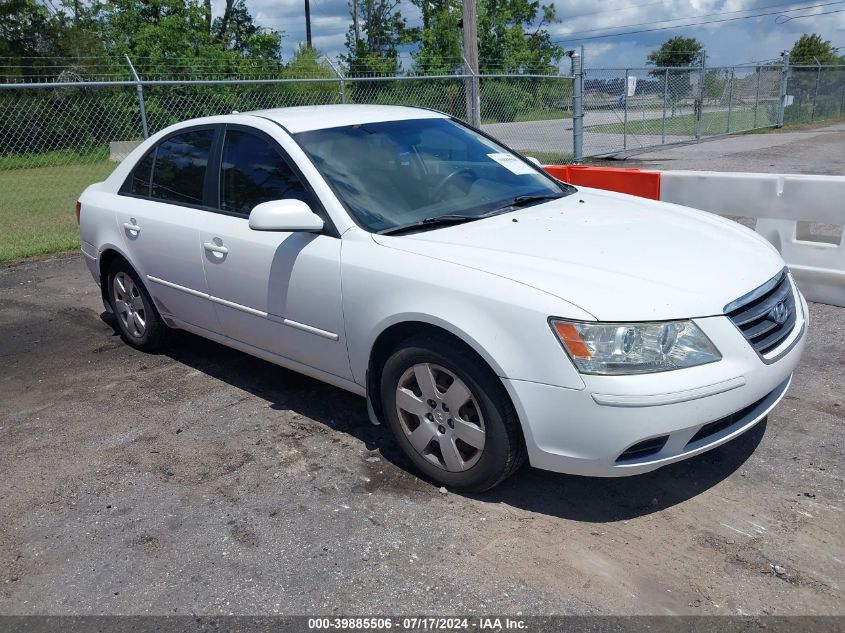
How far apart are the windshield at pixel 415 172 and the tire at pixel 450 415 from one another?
0.74m

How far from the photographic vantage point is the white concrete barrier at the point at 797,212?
572 centimetres

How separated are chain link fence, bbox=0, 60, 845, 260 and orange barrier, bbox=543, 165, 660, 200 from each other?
618 centimetres

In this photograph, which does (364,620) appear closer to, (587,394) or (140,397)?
(587,394)

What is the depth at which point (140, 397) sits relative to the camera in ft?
16.0

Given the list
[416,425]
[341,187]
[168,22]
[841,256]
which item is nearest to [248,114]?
[341,187]

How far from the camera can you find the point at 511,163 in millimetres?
4645

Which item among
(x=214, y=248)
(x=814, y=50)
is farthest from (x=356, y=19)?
(x=214, y=248)

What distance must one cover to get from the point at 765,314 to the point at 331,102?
48.1 feet

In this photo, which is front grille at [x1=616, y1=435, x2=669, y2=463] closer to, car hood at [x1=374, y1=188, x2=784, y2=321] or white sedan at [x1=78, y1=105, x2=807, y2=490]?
white sedan at [x1=78, y1=105, x2=807, y2=490]

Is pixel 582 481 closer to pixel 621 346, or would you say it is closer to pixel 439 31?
pixel 621 346

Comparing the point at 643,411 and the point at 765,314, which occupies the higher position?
the point at 765,314

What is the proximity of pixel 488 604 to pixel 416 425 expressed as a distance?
1.02 meters

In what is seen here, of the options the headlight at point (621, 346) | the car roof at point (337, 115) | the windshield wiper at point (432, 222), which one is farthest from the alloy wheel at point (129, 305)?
the headlight at point (621, 346)

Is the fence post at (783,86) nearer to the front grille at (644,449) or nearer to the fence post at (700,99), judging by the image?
the fence post at (700,99)
